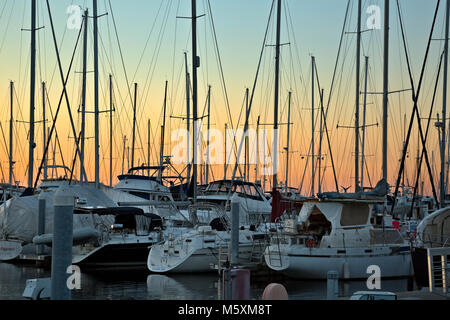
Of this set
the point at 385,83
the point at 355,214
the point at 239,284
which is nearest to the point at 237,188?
the point at 385,83

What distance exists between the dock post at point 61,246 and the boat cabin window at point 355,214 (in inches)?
575

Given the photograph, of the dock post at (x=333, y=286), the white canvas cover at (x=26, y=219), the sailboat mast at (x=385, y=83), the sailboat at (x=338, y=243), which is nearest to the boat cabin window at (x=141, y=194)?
the white canvas cover at (x=26, y=219)

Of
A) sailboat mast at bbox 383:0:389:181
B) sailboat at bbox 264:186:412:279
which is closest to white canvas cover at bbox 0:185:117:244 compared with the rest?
sailboat at bbox 264:186:412:279

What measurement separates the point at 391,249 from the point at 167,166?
71.7 ft

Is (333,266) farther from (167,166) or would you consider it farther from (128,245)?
(167,166)

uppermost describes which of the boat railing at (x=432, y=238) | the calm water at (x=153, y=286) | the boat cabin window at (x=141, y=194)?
the boat cabin window at (x=141, y=194)

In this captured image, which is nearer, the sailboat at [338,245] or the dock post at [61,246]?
the dock post at [61,246]

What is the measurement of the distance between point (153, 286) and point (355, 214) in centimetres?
809

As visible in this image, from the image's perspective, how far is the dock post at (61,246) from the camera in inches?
481

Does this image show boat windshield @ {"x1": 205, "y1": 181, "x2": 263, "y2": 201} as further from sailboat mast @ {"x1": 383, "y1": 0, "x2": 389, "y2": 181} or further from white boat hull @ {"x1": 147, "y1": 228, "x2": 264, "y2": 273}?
white boat hull @ {"x1": 147, "y1": 228, "x2": 264, "y2": 273}

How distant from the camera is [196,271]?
26078 mm

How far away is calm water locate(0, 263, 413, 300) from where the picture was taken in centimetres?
2061

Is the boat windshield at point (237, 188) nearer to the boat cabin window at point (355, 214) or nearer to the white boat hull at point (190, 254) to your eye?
the white boat hull at point (190, 254)
